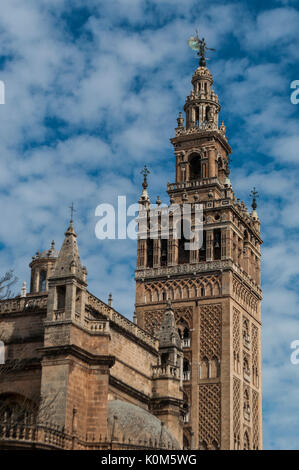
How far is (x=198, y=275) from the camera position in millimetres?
53719

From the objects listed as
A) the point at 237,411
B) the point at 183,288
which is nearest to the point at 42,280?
the point at 183,288

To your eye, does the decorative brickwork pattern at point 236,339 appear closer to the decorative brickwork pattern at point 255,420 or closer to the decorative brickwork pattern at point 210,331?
the decorative brickwork pattern at point 210,331

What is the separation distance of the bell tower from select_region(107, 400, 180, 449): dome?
14258 millimetres

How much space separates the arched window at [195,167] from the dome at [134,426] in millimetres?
25590

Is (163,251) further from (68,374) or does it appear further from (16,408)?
(68,374)

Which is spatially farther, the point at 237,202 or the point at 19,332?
the point at 237,202

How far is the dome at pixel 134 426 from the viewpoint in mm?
33781

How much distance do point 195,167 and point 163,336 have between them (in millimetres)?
18337

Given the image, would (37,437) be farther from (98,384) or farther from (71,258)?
(71,258)

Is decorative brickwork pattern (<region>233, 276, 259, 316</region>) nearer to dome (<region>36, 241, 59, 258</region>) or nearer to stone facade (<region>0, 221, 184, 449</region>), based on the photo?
dome (<region>36, 241, 59, 258</region>)

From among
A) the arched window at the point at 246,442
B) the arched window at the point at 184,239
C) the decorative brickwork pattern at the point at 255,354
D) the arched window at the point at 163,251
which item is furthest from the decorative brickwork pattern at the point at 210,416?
the arched window at the point at 163,251
